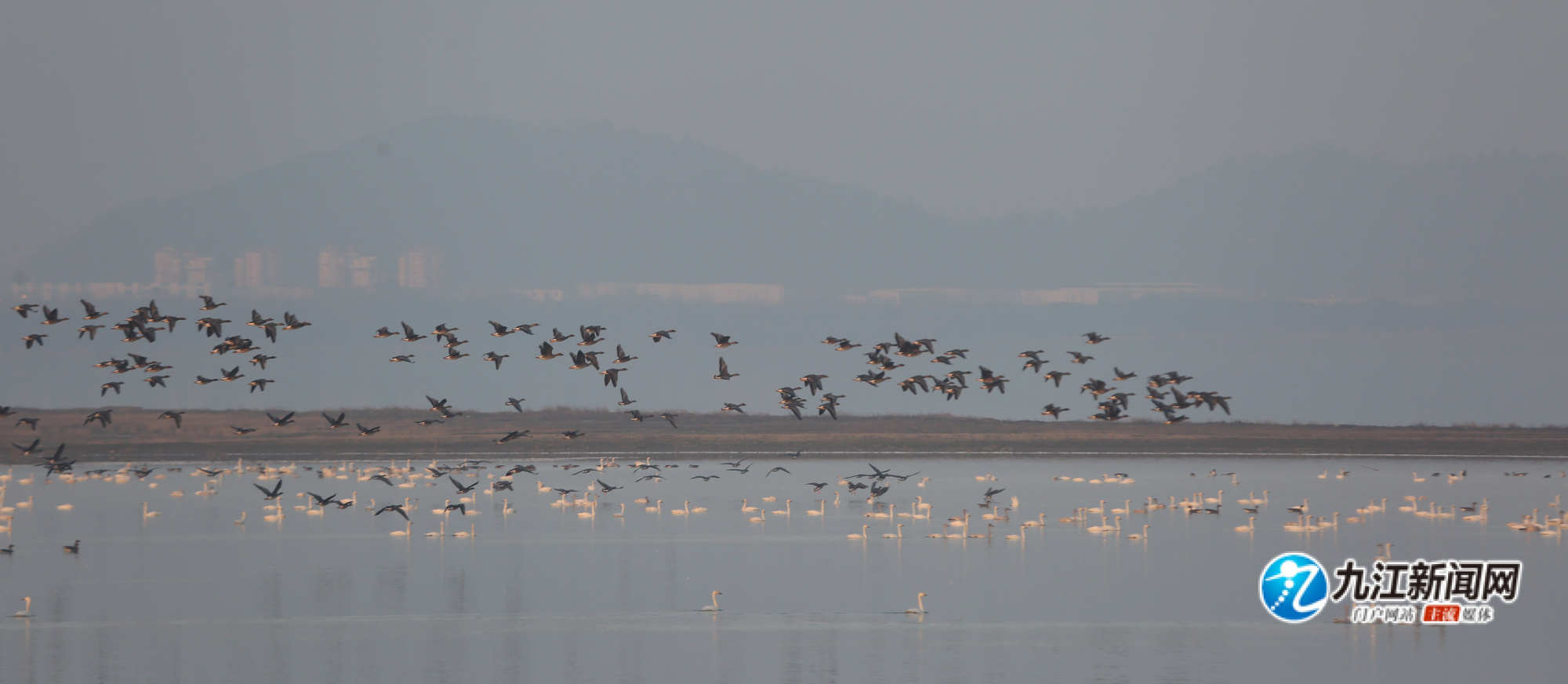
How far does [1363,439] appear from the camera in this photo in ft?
388

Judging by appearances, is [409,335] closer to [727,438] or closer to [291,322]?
[291,322]

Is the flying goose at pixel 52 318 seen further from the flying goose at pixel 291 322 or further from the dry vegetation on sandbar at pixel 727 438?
the dry vegetation on sandbar at pixel 727 438

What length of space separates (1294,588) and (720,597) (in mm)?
18531

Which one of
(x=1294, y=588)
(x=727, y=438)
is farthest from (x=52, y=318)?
(x=727, y=438)

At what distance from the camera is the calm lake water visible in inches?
1368

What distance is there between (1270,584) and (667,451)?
74.0 meters

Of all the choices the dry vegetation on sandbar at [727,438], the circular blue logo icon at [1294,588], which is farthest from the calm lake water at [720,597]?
Result: the dry vegetation on sandbar at [727,438]

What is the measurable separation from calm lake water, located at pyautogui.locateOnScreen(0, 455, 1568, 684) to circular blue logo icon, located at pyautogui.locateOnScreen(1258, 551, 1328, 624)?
2.01ft

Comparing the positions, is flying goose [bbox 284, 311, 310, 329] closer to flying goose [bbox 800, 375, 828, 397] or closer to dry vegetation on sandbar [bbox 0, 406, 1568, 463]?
flying goose [bbox 800, 375, 828, 397]

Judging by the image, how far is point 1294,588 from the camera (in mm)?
44781

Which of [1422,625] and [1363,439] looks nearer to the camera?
[1422,625]

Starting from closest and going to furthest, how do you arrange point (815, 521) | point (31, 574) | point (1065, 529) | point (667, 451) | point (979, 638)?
point (979, 638)
point (31, 574)
point (1065, 529)
point (815, 521)
point (667, 451)

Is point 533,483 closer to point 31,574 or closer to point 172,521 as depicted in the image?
point 172,521

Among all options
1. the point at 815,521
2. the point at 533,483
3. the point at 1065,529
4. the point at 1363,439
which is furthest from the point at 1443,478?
the point at 533,483
